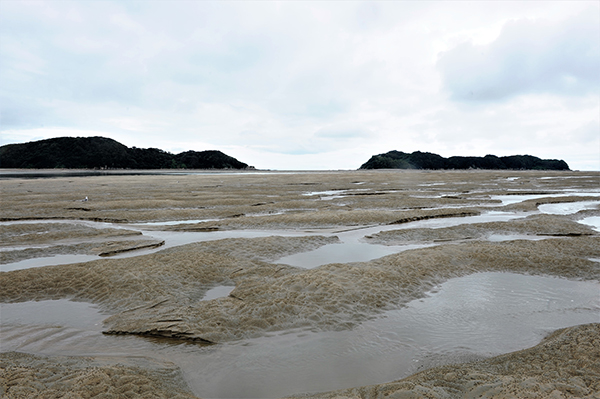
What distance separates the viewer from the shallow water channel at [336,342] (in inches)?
224

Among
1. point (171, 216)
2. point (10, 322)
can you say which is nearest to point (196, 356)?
point (10, 322)

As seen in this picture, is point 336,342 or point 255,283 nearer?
point 336,342

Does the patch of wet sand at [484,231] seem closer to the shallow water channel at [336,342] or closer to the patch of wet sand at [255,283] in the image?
the patch of wet sand at [255,283]

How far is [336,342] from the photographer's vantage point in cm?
687

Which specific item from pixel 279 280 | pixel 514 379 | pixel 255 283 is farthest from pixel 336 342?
pixel 255 283

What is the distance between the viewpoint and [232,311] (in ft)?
26.2

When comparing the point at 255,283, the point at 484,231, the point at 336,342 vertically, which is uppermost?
the point at 484,231

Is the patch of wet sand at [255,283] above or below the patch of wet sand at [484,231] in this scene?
below

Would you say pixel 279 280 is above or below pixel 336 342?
above

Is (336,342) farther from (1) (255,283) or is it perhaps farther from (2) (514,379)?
(1) (255,283)

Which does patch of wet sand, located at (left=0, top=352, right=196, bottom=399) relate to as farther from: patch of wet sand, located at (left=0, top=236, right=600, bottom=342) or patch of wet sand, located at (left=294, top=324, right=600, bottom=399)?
patch of wet sand, located at (left=294, top=324, right=600, bottom=399)

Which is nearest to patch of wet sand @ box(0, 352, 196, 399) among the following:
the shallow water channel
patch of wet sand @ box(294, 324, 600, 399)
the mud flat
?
the mud flat

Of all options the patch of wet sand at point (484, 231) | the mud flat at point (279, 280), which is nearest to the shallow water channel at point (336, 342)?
the mud flat at point (279, 280)

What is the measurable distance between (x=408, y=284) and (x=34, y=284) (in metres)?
11.4
